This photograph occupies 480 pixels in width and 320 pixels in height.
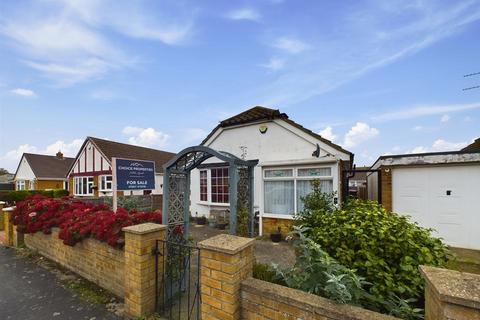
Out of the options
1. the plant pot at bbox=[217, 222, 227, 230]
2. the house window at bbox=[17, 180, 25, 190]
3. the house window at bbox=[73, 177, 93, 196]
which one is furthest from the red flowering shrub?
the house window at bbox=[17, 180, 25, 190]

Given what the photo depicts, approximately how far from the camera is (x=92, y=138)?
20.8 m

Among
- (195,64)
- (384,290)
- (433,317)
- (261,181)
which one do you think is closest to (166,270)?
(384,290)

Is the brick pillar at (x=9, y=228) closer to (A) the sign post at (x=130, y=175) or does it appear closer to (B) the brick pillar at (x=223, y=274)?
(A) the sign post at (x=130, y=175)

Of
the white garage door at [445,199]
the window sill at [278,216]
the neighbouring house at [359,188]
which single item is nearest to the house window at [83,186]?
the window sill at [278,216]

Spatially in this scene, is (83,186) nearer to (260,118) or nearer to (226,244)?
(260,118)

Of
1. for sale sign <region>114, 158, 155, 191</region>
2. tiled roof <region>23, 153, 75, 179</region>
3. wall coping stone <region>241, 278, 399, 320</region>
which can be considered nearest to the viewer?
wall coping stone <region>241, 278, 399, 320</region>

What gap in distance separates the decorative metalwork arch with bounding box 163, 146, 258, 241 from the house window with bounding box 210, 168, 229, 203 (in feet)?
19.2

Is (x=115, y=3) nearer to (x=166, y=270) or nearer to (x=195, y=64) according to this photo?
(x=195, y=64)

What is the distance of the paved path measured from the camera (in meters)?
3.76

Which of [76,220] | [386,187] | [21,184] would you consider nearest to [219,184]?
[76,220]

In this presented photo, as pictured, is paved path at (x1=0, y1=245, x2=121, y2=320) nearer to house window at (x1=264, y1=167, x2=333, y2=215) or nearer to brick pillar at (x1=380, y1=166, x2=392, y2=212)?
house window at (x1=264, y1=167, x2=333, y2=215)

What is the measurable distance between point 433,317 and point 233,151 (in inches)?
358

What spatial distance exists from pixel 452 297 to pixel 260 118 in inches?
339

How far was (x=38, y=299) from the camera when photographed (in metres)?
4.27
